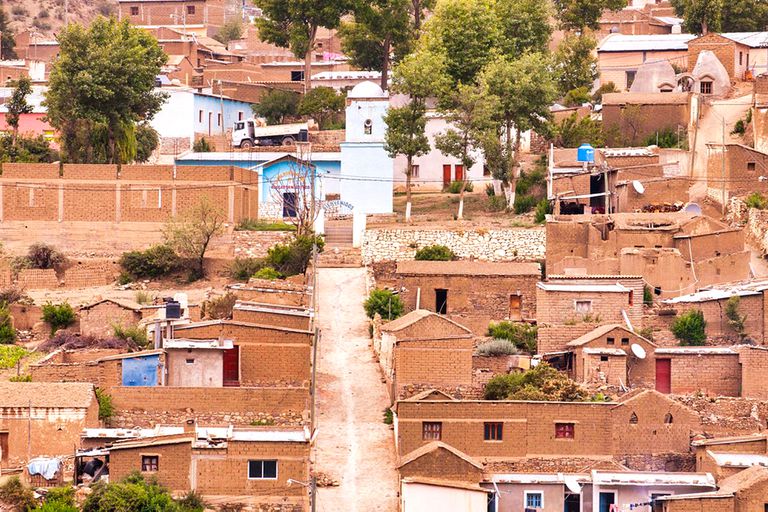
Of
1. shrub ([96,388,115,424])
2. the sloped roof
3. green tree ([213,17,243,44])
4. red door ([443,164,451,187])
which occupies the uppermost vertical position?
green tree ([213,17,243,44])

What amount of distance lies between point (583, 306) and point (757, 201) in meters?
7.56

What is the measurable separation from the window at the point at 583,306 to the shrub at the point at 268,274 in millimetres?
7176

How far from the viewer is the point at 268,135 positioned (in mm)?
57344

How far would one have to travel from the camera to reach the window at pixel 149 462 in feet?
112

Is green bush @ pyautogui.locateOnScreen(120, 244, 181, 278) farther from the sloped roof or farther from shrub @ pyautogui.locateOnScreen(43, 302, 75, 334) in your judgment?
the sloped roof

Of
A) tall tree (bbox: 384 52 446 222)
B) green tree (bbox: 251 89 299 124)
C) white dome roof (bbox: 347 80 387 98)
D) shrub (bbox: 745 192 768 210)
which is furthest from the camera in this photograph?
green tree (bbox: 251 89 299 124)

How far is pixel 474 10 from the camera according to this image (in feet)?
179

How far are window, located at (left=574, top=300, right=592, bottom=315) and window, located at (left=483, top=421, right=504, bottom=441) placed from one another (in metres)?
5.26

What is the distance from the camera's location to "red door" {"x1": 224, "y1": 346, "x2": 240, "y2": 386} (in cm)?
3912

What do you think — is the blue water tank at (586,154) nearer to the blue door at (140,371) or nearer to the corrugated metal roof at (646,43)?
the corrugated metal roof at (646,43)

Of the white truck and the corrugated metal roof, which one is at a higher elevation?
the corrugated metal roof

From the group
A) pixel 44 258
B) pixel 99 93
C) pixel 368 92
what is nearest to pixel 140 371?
pixel 44 258

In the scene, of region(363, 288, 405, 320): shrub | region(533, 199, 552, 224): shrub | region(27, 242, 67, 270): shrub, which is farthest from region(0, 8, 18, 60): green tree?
region(363, 288, 405, 320): shrub

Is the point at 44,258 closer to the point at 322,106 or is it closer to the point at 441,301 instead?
the point at 441,301
